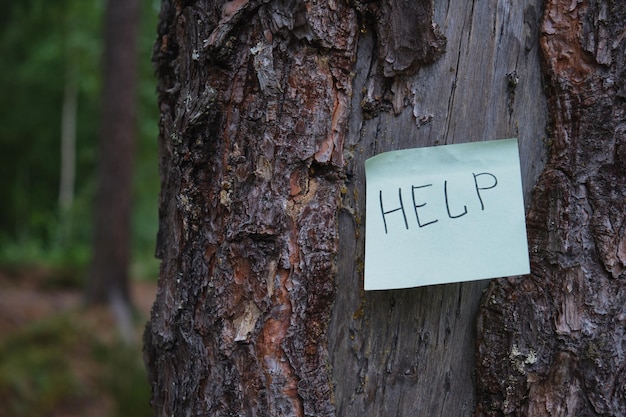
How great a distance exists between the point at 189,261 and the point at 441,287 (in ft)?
1.67

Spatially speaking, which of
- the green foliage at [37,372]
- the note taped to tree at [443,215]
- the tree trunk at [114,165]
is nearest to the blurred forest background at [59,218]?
the green foliage at [37,372]

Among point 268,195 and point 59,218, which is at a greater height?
point 59,218

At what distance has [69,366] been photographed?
18.1 ft

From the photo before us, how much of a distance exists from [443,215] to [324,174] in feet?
0.77

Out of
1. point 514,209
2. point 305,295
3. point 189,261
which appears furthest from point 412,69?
point 189,261

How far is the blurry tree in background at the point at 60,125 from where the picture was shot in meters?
14.5

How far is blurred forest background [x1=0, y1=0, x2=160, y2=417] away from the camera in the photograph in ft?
17.1

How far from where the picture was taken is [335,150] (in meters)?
1.00

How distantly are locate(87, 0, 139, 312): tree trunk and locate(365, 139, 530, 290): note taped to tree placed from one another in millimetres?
6778

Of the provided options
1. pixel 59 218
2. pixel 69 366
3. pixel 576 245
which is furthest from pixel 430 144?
pixel 59 218

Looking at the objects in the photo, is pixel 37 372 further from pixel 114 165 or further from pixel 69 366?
pixel 114 165

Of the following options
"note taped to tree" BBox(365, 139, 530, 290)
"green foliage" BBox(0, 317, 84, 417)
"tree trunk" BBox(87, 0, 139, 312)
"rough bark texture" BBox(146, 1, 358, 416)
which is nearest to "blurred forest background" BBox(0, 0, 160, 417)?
"green foliage" BBox(0, 317, 84, 417)

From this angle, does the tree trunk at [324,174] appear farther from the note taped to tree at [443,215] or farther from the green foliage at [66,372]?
the green foliage at [66,372]

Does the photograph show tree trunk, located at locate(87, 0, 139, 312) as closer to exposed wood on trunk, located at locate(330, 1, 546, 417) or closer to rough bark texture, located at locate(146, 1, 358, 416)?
rough bark texture, located at locate(146, 1, 358, 416)
